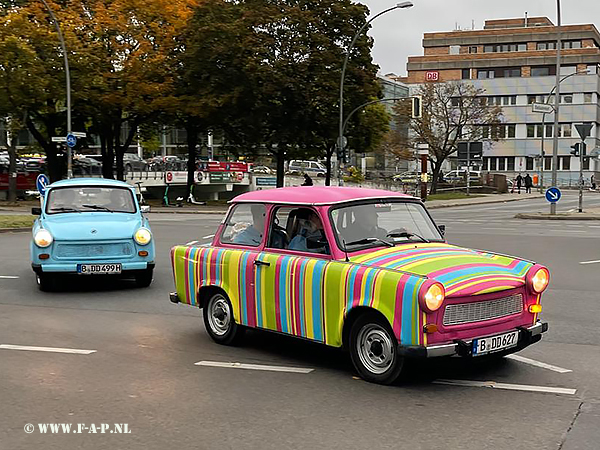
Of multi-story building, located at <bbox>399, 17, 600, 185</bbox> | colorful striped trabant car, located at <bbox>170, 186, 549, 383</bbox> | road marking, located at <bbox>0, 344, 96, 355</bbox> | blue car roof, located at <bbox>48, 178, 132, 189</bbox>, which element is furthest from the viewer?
multi-story building, located at <bbox>399, 17, 600, 185</bbox>

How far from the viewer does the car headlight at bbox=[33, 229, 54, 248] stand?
1105cm

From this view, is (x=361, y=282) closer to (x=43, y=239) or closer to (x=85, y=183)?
(x=43, y=239)

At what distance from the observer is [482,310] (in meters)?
6.03

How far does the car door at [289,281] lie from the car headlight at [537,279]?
1686 millimetres

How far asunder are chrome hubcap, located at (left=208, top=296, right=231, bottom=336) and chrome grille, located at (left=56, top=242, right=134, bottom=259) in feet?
12.4

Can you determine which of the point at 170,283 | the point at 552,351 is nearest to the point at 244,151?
the point at 170,283

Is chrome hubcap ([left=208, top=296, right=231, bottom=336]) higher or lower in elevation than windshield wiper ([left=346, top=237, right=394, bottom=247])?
lower

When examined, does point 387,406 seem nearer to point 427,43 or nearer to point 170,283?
point 170,283

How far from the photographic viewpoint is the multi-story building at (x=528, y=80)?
87.6m

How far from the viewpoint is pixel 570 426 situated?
5.11m

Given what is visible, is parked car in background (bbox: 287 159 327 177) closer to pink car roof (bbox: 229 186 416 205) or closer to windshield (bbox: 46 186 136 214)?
windshield (bbox: 46 186 136 214)

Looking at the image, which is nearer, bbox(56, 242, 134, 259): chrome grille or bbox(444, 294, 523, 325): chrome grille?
bbox(444, 294, 523, 325): chrome grille

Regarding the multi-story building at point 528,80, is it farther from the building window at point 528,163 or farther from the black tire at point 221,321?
the black tire at point 221,321

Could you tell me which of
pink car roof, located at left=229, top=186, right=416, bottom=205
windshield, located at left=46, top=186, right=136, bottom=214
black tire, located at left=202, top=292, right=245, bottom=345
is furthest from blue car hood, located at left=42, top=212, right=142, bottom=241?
pink car roof, located at left=229, top=186, right=416, bottom=205
